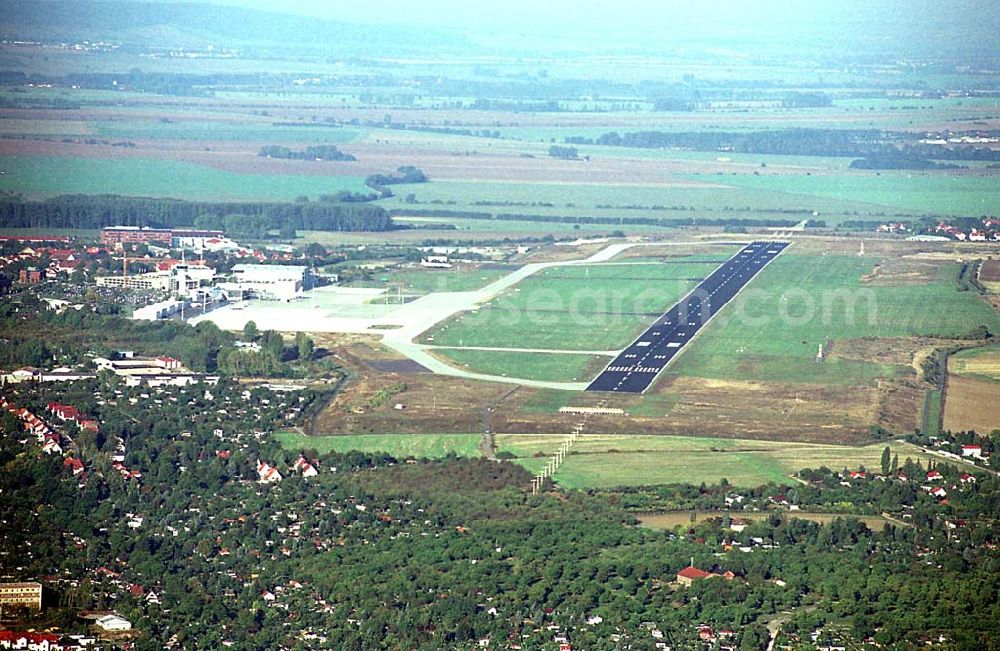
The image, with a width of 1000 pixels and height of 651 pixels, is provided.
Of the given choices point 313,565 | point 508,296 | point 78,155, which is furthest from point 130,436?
point 78,155

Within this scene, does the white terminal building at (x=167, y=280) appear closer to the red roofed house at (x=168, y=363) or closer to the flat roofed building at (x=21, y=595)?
the red roofed house at (x=168, y=363)

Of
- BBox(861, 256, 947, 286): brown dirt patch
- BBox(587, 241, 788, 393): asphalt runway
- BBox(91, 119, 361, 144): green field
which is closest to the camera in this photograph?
BBox(587, 241, 788, 393): asphalt runway

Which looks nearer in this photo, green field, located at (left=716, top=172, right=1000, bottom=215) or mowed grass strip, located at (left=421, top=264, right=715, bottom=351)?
mowed grass strip, located at (left=421, top=264, right=715, bottom=351)

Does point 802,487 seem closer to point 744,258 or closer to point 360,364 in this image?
point 360,364

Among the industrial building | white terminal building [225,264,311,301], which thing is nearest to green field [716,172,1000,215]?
the industrial building

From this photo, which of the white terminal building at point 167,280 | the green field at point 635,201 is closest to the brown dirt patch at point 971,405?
the white terminal building at point 167,280

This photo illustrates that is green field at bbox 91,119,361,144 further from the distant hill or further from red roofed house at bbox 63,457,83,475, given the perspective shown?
red roofed house at bbox 63,457,83,475

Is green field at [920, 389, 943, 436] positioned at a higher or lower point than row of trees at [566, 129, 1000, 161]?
lower
